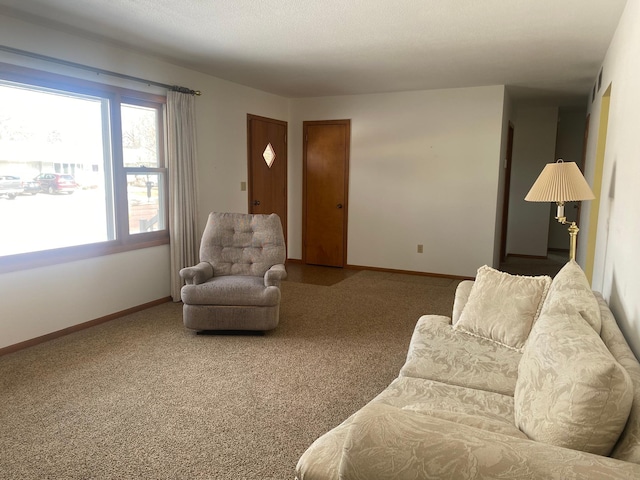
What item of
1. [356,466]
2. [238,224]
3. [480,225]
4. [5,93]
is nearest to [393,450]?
[356,466]

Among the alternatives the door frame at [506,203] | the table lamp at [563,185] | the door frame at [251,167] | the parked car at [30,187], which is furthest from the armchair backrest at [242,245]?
the door frame at [506,203]

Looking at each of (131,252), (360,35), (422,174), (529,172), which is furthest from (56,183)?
(529,172)

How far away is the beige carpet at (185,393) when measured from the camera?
2186 millimetres

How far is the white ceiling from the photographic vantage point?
3105mm

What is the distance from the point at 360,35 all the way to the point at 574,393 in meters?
3.26

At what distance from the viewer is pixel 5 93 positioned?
135 inches

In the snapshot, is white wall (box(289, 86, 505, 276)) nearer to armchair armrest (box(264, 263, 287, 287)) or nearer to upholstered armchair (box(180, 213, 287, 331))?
upholstered armchair (box(180, 213, 287, 331))

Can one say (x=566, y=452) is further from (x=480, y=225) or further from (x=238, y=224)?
(x=480, y=225)

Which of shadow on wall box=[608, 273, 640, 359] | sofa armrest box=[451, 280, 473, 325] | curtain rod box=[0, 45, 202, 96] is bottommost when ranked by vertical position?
sofa armrest box=[451, 280, 473, 325]

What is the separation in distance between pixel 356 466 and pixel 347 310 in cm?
352

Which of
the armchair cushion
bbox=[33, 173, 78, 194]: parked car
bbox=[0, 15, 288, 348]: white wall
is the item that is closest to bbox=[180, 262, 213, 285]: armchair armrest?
the armchair cushion

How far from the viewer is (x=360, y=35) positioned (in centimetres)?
371

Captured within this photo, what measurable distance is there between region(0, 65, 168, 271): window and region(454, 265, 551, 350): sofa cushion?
327 centimetres

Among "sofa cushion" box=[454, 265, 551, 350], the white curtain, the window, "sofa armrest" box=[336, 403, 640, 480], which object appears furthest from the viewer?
the white curtain
